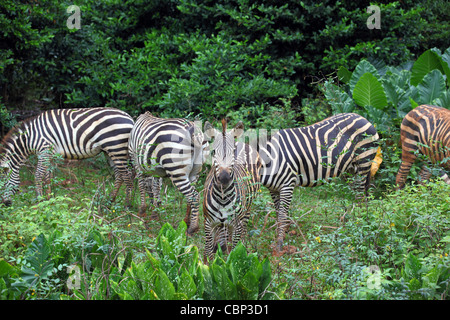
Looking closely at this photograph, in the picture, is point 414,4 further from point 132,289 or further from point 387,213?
point 132,289

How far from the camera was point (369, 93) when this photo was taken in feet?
30.5

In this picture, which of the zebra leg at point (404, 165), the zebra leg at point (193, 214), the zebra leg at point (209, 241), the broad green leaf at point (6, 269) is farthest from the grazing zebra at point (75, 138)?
the zebra leg at point (404, 165)

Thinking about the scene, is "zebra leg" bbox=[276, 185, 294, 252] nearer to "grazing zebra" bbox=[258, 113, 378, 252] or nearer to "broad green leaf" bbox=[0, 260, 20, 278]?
"grazing zebra" bbox=[258, 113, 378, 252]

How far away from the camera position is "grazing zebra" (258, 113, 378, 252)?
6.88 metres

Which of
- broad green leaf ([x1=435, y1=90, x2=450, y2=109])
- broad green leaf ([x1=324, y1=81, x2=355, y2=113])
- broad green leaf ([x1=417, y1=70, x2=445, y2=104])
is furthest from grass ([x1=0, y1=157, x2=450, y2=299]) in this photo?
broad green leaf ([x1=417, y1=70, x2=445, y2=104])

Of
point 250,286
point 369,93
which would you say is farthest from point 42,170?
point 369,93

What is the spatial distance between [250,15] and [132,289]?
8.69 metres

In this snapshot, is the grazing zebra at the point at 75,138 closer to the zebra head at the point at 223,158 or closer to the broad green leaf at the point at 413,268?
the zebra head at the point at 223,158

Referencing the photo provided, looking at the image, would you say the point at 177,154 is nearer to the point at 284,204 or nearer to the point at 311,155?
the point at 284,204

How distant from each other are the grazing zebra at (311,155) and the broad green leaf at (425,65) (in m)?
3.84

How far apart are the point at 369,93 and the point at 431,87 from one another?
1.29m

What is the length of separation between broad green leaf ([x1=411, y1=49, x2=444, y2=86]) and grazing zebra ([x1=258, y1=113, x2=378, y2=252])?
384cm

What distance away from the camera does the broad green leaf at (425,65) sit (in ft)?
33.4
